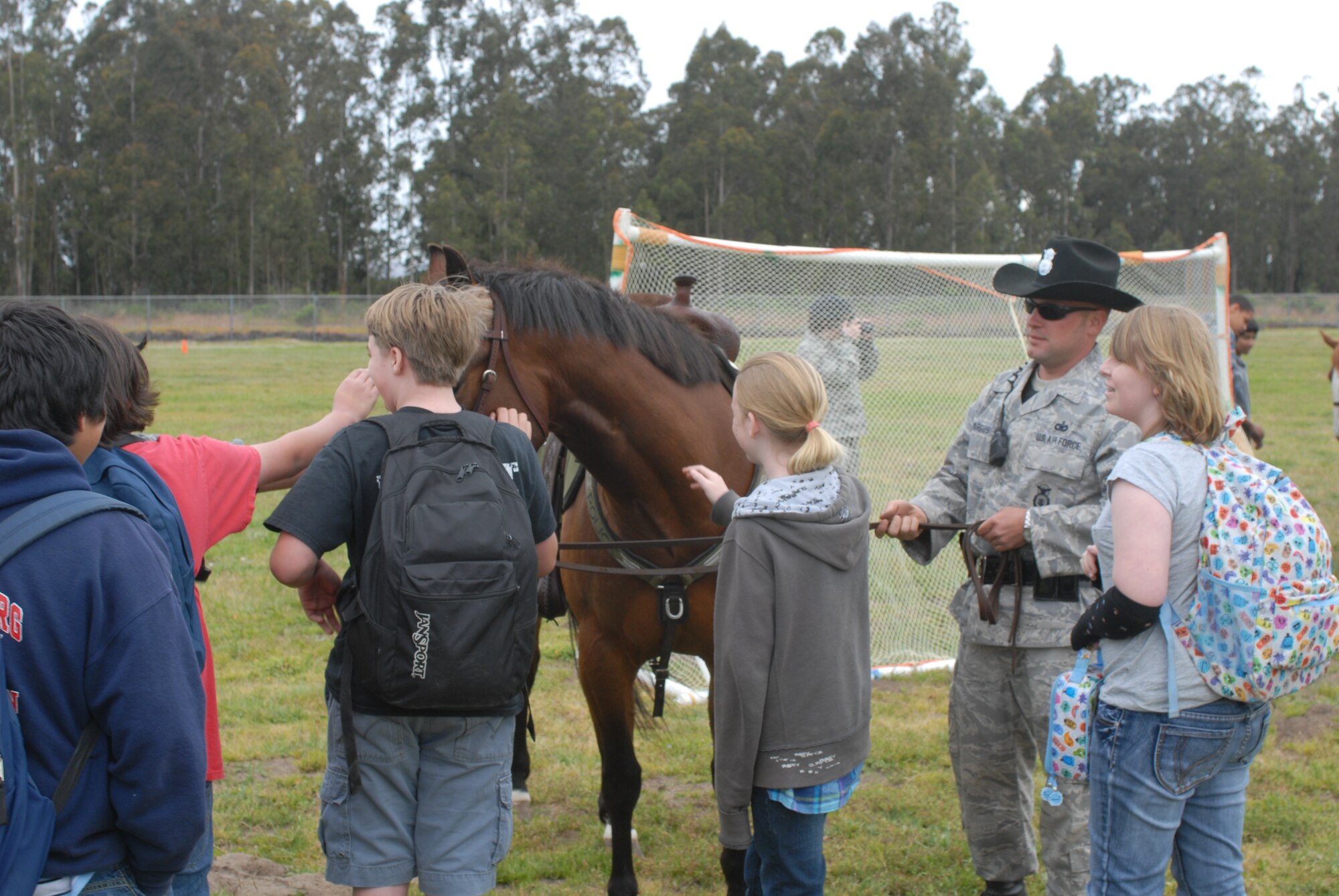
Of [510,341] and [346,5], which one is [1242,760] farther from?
[346,5]

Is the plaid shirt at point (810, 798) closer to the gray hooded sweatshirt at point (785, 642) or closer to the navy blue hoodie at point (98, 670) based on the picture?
the gray hooded sweatshirt at point (785, 642)

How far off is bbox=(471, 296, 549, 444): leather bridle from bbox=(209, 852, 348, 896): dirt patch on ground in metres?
1.77

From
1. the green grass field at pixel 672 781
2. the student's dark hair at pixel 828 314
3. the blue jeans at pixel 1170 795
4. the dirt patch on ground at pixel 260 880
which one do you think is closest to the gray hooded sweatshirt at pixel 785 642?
the blue jeans at pixel 1170 795

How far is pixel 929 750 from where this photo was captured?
451 cm

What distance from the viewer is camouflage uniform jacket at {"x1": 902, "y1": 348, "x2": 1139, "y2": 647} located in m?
2.67

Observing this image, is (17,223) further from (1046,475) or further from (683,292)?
(1046,475)

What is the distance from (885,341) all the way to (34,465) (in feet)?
15.2

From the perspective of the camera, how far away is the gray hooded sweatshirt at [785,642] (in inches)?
83.7

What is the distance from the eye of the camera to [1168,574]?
6.68ft

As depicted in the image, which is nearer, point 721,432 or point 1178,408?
point 1178,408

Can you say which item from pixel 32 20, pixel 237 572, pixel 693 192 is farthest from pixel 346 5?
pixel 237 572

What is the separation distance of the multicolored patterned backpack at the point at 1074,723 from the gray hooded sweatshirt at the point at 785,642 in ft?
1.35

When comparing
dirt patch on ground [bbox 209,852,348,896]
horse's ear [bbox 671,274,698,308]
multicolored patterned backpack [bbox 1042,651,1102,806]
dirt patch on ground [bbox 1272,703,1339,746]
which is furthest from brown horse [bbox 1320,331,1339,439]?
dirt patch on ground [bbox 209,852,348,896]

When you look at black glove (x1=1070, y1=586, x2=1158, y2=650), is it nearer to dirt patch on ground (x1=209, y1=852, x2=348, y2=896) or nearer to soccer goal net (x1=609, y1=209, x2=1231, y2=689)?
dirt patch on ground (x1=209, y1=852, x2=348, y2=896)
